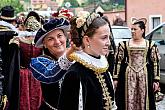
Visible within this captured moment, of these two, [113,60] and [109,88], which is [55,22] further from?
[113,60]

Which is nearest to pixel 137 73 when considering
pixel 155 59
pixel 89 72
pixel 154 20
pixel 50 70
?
pixel 155 59

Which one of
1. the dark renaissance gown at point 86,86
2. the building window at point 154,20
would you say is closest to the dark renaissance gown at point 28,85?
the dark renaissance gown at point 86,86

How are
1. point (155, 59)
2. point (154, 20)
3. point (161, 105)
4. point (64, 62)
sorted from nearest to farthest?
point (64, 62) → point (155, 59) → point (161, 105) → point (154, 20)

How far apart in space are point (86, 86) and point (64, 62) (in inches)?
20.6

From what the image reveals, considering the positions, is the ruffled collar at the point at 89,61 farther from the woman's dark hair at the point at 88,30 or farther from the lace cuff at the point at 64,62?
the lace cuff at the point at 64,62

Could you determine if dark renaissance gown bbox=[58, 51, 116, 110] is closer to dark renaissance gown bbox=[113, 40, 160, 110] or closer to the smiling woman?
the smiling woman

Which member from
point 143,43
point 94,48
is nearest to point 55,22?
point 94,48

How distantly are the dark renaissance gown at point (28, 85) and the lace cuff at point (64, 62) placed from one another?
0.78m

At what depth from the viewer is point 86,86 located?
2895 millimetres

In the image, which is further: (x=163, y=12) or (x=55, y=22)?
(x=163, y=12)

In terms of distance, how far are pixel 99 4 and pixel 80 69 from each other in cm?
3536

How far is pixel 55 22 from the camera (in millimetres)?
3639

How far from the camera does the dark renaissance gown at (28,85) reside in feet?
13.6

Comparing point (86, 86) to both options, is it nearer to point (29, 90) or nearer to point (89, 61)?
point (89, 61)
